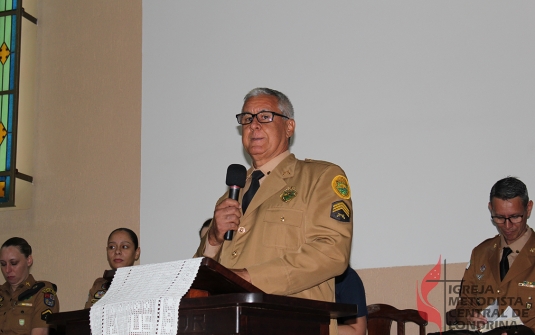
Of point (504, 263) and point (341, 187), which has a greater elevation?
point (341, 187)

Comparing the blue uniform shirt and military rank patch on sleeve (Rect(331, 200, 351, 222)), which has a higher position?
military rank patch on sleeve (Rect(331, 200, 351, 222))

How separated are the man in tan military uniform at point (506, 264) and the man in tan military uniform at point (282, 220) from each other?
1671mm

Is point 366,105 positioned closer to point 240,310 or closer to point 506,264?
point 506,264

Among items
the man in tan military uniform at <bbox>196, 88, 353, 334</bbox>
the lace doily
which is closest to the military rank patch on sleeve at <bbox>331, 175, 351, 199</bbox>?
the man in tan military uniform at <bbox>196, 88, 353, 334</bbox>

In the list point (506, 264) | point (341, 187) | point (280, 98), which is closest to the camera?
point (341, 187)

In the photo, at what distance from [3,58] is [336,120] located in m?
3.19

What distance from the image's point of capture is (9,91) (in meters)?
6.16

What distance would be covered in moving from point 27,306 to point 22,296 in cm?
9

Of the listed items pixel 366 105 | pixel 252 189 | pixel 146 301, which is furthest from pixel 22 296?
pixel 146 301

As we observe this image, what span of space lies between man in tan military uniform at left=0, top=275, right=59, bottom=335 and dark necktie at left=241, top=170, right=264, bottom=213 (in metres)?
2.83

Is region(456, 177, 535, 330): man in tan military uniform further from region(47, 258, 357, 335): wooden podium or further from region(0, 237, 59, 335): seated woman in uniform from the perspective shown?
region(0, 237, 59, 335): seated woman in uniform

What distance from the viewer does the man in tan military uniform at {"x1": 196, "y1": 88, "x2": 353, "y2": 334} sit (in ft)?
8.00

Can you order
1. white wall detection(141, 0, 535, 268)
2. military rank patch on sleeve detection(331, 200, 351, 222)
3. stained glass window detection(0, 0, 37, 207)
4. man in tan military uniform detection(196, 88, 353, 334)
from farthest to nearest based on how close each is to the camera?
stained glass window detection(0, 0, 37, 207) < white wall detection(141, 0, 535, 268) < military rank patch on sleeve detection(331, 200, 351, 222) < man in tan military uniform detection(196, 88, 353, 334)

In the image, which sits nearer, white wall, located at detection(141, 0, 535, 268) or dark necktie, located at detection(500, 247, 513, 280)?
dark necktie, located at detection(500, 247, 513, 280)
